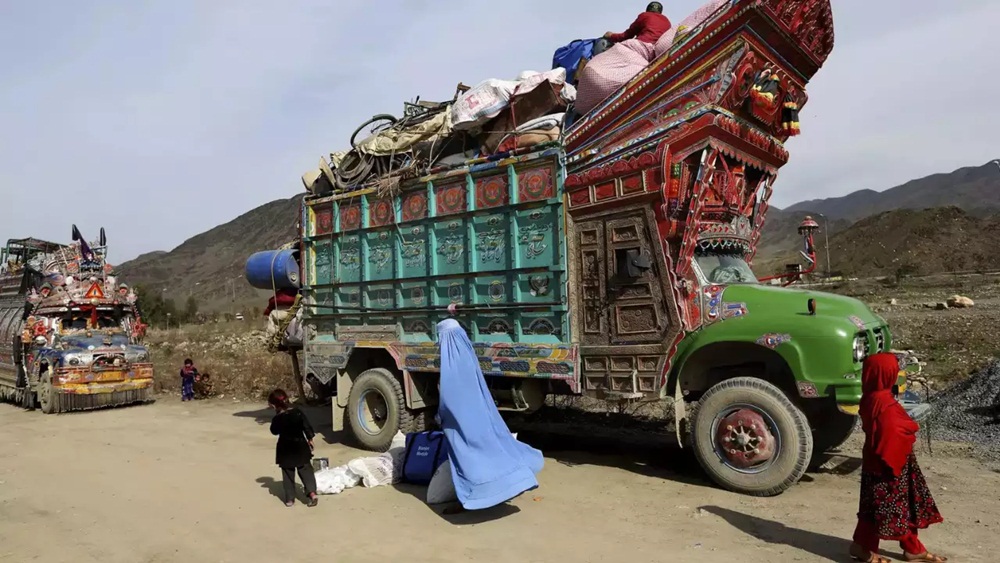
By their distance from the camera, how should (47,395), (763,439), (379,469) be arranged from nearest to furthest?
(763,439), (379,469), (47,395)

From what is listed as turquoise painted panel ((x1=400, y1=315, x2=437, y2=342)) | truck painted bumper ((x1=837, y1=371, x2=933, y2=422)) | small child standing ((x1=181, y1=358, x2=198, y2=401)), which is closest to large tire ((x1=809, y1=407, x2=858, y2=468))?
truck painted bumper ((x1=837, y1=371, x2=933, y2=422))

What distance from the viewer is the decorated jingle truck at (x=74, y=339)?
14.5 metres

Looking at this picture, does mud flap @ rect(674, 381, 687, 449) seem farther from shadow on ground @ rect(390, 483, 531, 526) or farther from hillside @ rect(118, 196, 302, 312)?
hillside @ rect(118, 196, 302, 312)

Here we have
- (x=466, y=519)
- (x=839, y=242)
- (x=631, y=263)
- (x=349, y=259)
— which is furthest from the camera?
(x=839, y=242)

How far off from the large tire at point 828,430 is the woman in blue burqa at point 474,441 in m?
3.17

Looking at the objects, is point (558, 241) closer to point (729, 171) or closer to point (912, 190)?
point (729, 171)

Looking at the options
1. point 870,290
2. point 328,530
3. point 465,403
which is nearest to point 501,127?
point 465,403

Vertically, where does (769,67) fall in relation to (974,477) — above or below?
above

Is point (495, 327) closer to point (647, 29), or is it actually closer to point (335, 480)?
point (335, 480)

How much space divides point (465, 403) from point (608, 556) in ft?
6.06

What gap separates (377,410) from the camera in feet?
29.7

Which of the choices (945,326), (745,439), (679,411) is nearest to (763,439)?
(745,439)

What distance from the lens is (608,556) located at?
477cm

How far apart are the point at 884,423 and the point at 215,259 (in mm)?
126986
